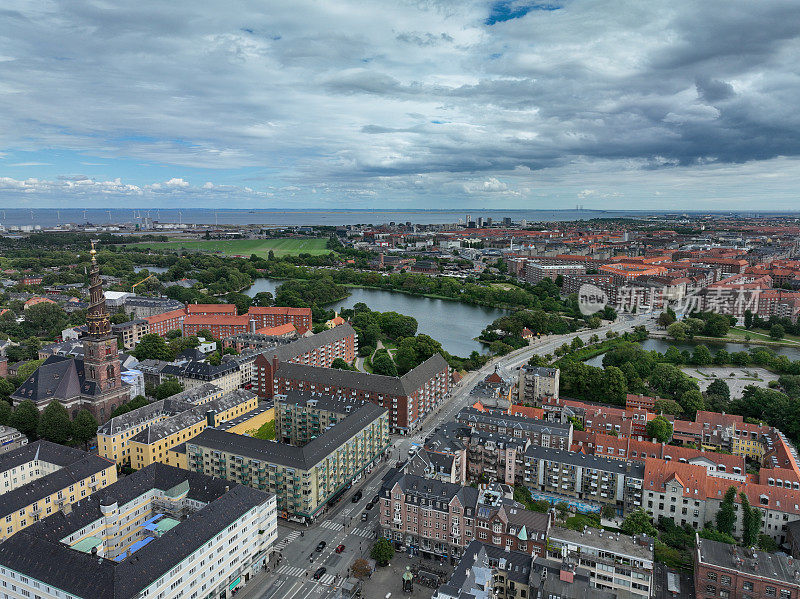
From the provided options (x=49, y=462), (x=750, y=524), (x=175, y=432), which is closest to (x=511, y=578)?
(x=750, y=524)

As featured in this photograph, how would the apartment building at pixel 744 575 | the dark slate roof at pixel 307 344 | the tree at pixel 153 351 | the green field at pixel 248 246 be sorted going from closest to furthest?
the apartment building at pixel 744 575 → the dark slate roof at pixel 307 344 → the tree at pixel 153 351 → the green field at pixel 248 246

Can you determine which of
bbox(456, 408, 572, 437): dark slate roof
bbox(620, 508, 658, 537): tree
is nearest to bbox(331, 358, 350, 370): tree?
bbox(456, 408, 572, 437): dark slate roof

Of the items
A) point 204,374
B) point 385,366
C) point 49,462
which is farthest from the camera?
point 385,366

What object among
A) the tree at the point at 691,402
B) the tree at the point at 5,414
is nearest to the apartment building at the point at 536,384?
the tree at the point at 691,402

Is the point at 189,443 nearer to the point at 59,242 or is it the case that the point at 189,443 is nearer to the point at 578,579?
the point at 578,579

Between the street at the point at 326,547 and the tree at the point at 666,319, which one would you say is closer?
the street at the point at 326,547

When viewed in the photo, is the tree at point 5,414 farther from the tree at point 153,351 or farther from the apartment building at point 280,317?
the apartment building at point 280,317

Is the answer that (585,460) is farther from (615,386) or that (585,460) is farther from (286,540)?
(286,540)
